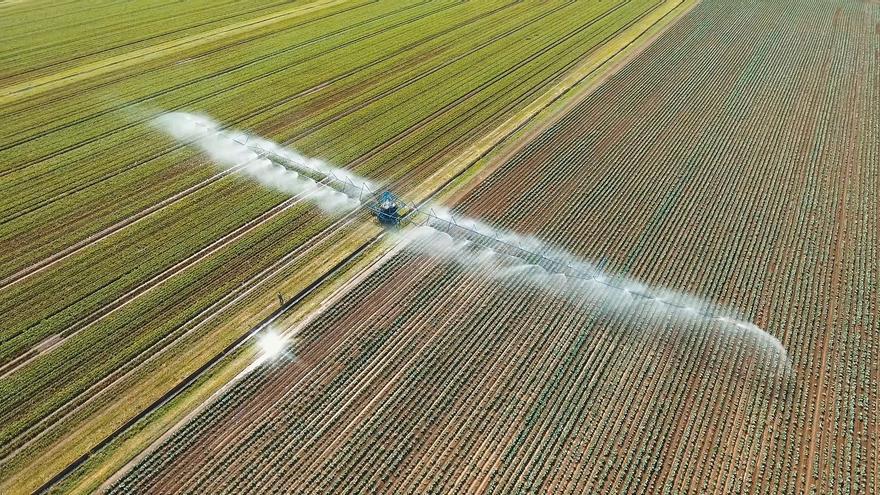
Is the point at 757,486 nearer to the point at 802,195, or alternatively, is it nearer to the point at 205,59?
the point at 802,195

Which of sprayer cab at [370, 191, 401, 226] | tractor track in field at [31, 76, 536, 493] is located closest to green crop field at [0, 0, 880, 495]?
tractor track in field at [31, 76, 536, 493]

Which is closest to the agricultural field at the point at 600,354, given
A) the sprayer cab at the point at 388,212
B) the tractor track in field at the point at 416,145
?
the sprayer cab at the point at 388,212

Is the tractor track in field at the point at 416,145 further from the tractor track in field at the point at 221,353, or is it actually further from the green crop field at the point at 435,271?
the tractor track in field at the point at 221,353

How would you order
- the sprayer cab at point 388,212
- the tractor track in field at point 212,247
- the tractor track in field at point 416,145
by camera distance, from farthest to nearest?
the sprayer cab at point 388,212
the tractor track in field at point 416,145
the tractor track in field at point 212,247

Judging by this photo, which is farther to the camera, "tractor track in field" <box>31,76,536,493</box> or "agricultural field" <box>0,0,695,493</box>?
"agricultural field" <box>0,0,695,493</box>

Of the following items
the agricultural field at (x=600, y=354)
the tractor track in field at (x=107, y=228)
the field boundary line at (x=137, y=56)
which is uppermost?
the field boundary line at (x=137, y=56)

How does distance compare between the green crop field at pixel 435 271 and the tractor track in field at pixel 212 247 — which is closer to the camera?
the green crop field at pixel 435 271

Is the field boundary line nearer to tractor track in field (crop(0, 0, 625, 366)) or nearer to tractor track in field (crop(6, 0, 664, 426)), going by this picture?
tractor track in field (crop(0, 0, 625, 366))
